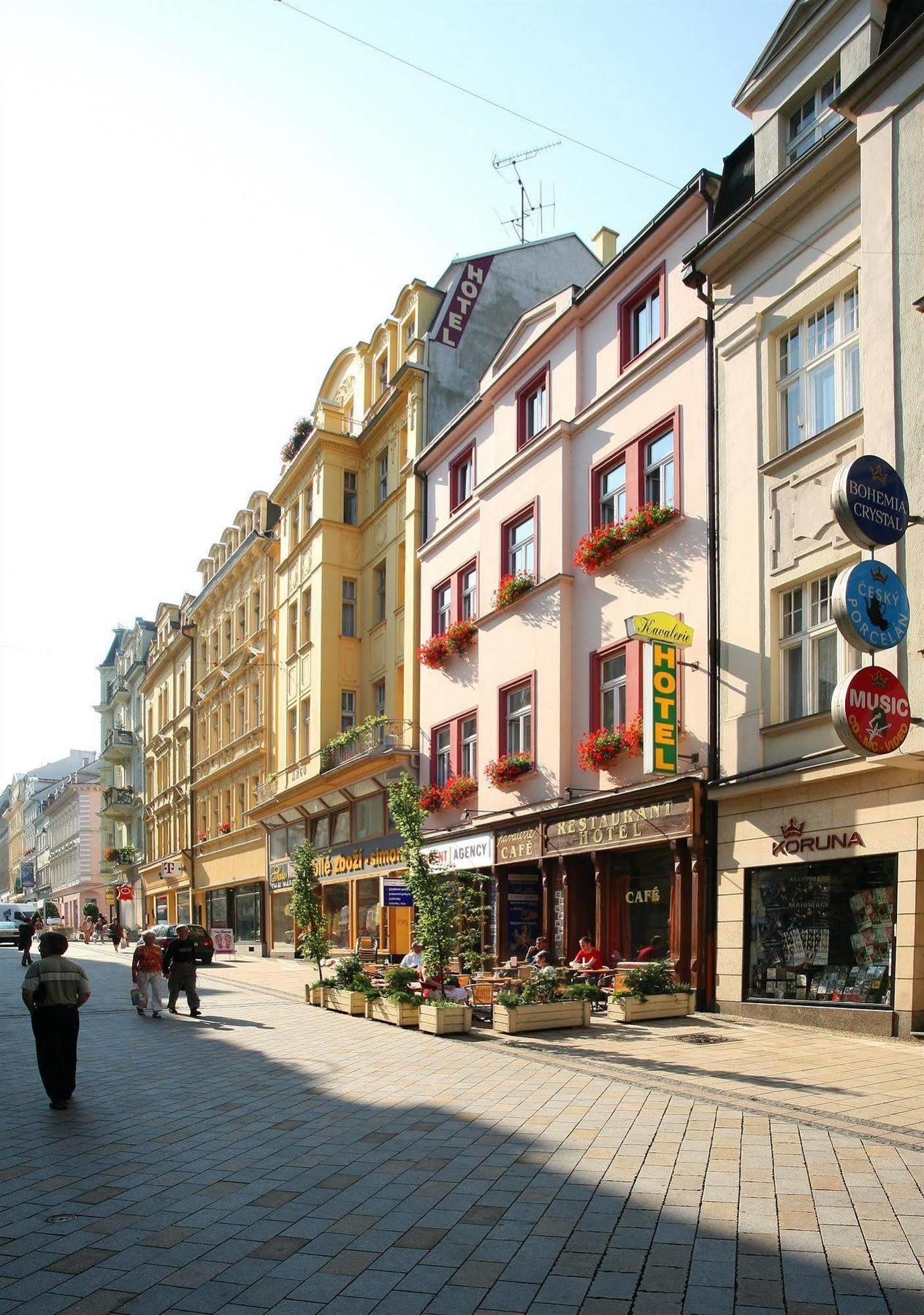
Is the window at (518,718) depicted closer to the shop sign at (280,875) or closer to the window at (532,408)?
the window at (532,408)

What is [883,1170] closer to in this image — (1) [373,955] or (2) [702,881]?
(2) [702,881]

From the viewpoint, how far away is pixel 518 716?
24.4 m

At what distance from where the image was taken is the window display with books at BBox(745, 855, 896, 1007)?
14336 mm

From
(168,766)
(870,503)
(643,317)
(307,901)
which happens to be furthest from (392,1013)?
(168,766)

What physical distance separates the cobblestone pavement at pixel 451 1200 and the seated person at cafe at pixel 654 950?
→ 6.45m

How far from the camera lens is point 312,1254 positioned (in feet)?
20.7

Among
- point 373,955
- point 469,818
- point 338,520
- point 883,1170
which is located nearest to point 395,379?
point 338,520

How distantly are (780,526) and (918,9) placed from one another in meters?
6.83

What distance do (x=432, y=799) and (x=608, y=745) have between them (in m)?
8.44

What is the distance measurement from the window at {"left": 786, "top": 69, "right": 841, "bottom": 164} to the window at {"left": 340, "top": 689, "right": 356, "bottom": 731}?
21890mm

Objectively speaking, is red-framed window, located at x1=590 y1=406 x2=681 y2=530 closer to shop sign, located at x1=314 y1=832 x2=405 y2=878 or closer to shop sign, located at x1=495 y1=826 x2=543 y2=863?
shop sign, located at x1=495 y1=826 x2=543 y2=863

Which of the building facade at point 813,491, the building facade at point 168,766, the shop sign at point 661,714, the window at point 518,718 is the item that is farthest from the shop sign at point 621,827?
the building facade at point 168,766

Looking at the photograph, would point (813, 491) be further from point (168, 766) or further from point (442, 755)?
point (168, 766)

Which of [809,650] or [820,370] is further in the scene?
[820,370]
